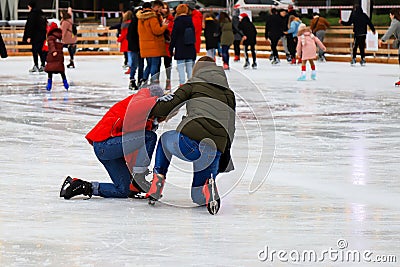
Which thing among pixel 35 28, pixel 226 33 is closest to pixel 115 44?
pixel 226 33

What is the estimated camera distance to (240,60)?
1061 inches

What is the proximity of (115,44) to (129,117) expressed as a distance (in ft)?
85.9

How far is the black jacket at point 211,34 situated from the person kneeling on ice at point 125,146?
1390cm

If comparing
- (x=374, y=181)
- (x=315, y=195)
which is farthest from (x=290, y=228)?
(x=374, y=181)

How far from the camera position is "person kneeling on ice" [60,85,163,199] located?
5.87m

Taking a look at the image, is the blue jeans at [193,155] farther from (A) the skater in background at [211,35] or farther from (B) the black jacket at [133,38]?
(A) the skater in background at [211,35]

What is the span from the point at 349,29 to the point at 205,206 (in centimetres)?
2072

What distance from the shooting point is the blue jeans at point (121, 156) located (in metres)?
5.99

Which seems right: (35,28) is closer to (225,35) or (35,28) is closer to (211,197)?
(225,35)

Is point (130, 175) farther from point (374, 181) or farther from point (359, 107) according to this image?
point (359, 107)

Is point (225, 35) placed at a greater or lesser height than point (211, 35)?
lesser

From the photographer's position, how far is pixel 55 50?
15.1m

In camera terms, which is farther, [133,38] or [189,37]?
[133,38]

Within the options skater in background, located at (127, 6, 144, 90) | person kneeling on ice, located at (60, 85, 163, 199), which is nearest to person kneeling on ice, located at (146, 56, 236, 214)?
person kneeling on ice, located at (60, 85, 163, 199)
